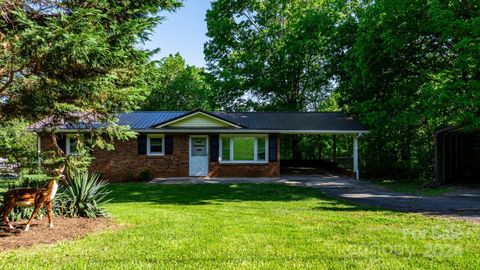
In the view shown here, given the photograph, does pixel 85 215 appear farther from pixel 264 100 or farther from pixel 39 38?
pixel 264 100

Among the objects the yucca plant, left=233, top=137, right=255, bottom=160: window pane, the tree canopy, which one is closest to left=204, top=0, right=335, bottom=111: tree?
left=233, top=137, right=255, bottom=160: window pane

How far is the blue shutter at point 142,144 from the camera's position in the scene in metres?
18.3

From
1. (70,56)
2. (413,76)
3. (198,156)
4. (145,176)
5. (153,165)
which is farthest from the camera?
(198,156)

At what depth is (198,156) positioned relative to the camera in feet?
60.9

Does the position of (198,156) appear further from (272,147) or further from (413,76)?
(413,76)

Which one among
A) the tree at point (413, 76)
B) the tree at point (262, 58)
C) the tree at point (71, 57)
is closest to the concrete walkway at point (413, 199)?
the tree at point (413, 76)

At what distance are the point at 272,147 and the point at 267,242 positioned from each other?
1297cm

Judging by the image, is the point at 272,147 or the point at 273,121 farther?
the point at 273,121

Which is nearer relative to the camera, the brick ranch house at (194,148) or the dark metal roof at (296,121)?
the brick ranch house at (194,148)

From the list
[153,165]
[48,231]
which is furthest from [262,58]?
[48,231]

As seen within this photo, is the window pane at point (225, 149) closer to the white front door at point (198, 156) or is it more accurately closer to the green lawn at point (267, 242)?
the white front door at point (198, 156)

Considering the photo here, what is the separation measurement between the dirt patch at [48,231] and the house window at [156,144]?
1131 cm

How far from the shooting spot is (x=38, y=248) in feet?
17.5

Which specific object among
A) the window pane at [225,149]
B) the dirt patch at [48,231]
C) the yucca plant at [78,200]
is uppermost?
the window pane at [225,149]
